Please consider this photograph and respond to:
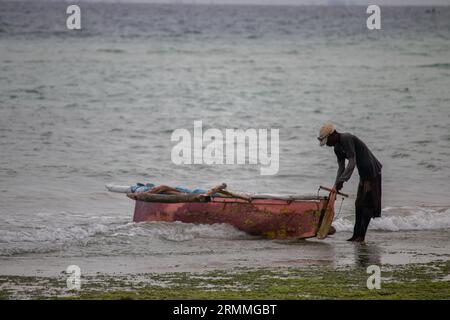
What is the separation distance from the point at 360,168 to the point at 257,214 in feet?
4.79

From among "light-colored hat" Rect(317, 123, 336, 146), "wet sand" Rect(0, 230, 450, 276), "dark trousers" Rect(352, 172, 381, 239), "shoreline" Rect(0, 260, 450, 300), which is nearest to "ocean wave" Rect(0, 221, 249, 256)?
"wet sand" Rect(0, 230, 450, 276)

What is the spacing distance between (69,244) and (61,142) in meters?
10.3

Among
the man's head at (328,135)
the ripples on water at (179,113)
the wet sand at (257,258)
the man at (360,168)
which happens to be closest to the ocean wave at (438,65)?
the ripples on water at (179,113)

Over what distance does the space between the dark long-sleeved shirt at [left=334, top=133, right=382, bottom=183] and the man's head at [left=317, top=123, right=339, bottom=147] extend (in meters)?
0.07

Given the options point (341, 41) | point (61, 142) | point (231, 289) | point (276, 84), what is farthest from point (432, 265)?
point (341, 41)

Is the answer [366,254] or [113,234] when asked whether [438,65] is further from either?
[366,254]

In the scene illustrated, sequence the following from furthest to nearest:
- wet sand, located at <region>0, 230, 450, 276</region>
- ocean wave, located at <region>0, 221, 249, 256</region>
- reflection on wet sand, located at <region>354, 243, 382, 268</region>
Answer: ocean wave, located at <region>0, 221, 249, 256</region> < reflection on wet sand, located at <region>354, 243, 382, 268</region> < wet sand, located at <region>0, 230, 450, 276</region>

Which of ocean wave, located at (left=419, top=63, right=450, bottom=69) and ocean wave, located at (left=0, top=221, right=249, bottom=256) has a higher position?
ocean wave, located at (left=419, top=63, right=450, bottom=69)

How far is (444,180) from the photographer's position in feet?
55.8

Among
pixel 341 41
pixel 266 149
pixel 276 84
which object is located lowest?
pixel 266 149

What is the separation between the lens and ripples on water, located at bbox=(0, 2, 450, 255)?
14039mm

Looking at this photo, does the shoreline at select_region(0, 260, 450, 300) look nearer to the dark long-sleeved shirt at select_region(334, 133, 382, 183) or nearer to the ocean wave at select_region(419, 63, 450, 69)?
the dark long-sleeved shirt at select_region(334, 133, 382, 183)
